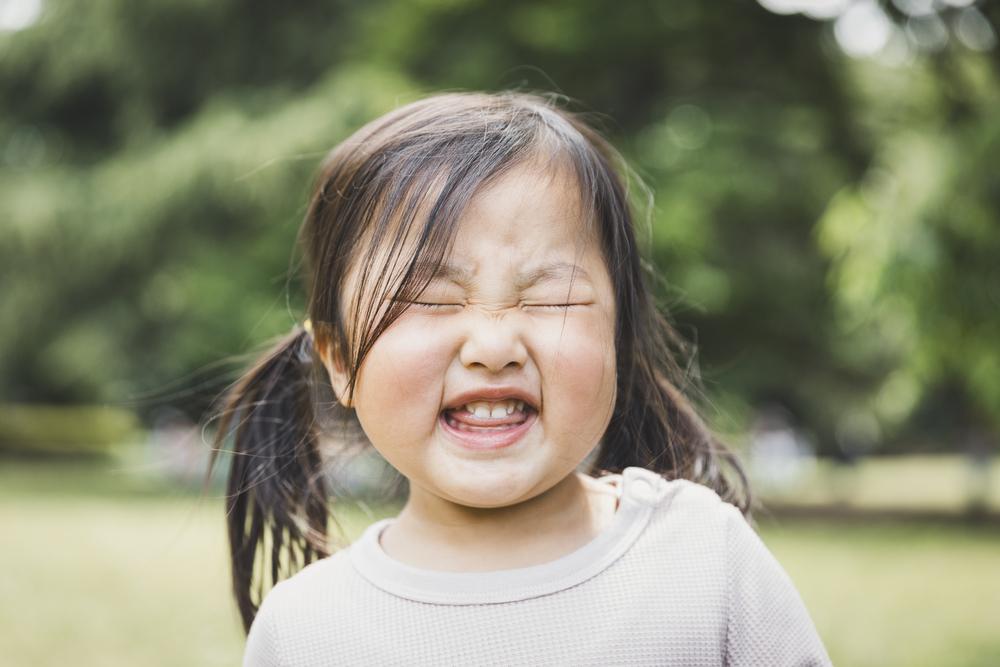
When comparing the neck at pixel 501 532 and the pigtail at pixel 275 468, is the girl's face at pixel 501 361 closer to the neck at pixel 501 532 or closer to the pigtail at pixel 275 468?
the neck at pixel 501 532

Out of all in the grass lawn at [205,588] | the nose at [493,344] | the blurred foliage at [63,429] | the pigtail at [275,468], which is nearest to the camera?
the nose at [493,344]

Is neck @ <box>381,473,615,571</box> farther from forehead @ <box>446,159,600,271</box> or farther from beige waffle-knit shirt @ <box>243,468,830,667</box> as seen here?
forehead @ <box>446,159,600,271</box>

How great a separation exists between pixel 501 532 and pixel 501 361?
11.4 inches

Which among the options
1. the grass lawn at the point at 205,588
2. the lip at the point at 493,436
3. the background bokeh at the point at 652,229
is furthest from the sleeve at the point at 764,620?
the background bokeh at the point at 652,229

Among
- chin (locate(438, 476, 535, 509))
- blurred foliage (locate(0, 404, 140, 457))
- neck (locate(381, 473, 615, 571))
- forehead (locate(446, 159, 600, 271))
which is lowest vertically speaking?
blurred foliage (locate(0, 404, 140, 457))

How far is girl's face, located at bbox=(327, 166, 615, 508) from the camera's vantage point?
1.45 metres

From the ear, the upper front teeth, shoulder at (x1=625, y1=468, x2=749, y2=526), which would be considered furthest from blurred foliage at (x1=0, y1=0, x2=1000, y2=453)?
the upper front teeth

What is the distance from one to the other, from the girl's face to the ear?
0.14 metres

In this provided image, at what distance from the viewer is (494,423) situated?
4.79 feet

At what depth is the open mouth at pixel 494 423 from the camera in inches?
57.4

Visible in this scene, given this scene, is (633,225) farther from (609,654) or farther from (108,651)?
(108,651)

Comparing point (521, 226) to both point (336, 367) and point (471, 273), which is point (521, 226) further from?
point (336, 367)

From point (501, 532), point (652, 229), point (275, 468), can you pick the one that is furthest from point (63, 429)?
point (501, 532)

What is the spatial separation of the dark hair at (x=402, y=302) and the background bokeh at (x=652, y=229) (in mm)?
3366
